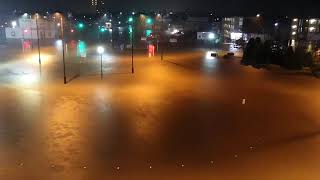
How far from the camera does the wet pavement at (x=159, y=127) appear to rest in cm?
1560

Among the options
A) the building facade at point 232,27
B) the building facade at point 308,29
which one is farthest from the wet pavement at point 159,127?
the building facade at point 232,27

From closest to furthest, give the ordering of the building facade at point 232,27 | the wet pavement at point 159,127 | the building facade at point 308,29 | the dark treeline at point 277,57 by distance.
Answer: the wet pavement at point 159,127, the dark treeline at point 277,57, the building facade at point 308,29, the building facade at point 232,27

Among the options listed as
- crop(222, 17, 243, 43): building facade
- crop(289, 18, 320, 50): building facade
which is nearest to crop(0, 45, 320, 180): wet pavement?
crop(289, 18, 320, 50): building facade

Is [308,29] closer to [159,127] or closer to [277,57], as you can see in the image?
[277,57]

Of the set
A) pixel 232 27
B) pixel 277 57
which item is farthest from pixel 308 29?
pixel 277 57

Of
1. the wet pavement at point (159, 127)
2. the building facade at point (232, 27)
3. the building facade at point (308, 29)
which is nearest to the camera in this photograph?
the wet pavement at point (159, 127)

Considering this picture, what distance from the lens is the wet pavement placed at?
614 inches

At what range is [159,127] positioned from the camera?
2094 centimetres

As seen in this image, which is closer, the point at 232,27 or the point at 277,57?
the point at 277,57

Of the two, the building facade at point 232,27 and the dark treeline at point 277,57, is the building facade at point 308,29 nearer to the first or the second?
the building facade at point 232,27

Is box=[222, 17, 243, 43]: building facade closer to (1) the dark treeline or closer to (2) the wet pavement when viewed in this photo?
(1) the dark treeline

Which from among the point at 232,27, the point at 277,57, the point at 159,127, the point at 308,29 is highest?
the point at 232,27

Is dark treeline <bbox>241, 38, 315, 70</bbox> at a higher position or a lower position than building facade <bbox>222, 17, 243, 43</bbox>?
lower

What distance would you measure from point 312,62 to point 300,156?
99.8 feet
